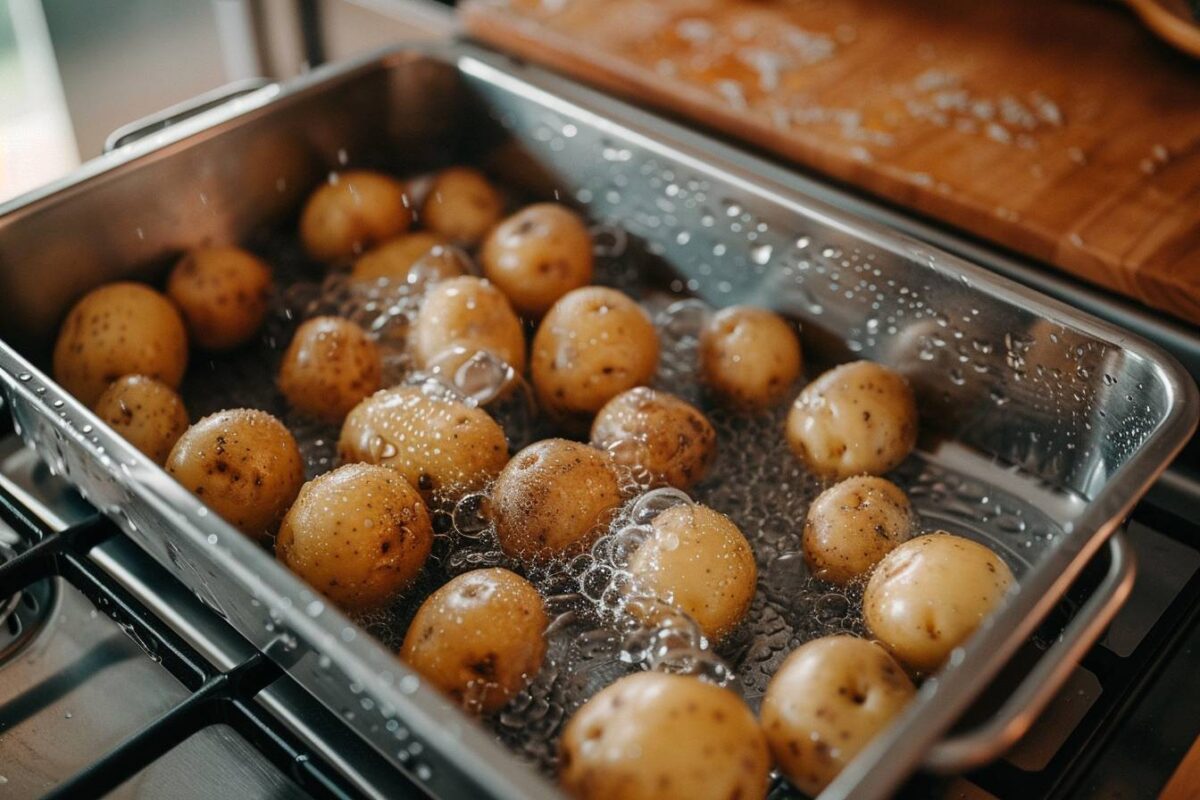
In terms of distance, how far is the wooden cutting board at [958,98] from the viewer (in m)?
0.96

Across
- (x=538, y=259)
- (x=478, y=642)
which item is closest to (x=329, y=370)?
(x=538, y=259)

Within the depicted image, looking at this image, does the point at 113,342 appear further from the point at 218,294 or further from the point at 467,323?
the point at 467,323

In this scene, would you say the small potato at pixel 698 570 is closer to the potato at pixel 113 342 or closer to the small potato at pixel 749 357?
the small potato at pixel 749 357

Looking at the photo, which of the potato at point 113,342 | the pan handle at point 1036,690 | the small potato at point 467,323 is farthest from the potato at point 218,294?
the pan handle at point 1036,690

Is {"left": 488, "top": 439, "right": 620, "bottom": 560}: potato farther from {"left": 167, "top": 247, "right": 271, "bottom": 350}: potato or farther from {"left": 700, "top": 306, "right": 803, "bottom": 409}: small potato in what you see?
{"left": 167, "top": 247, "right": 271, "bottom": 350}: potato

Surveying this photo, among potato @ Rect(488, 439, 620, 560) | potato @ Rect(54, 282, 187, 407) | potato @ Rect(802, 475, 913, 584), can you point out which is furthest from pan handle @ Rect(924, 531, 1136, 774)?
potato @ Rect(54, 282, 187, 407)

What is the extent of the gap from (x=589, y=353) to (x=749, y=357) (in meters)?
0.14

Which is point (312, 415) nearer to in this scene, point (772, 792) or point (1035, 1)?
point (772, 792)

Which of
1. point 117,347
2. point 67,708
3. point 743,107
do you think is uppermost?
point 743,107

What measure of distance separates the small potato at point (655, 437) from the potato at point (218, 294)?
369 millimetres

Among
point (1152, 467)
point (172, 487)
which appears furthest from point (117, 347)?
point (1152, 467)

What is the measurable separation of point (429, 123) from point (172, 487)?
0.63 meters

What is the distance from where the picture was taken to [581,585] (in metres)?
0.81

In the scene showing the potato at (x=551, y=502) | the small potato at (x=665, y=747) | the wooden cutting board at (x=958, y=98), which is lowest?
the potato at (x=551, y=502)
